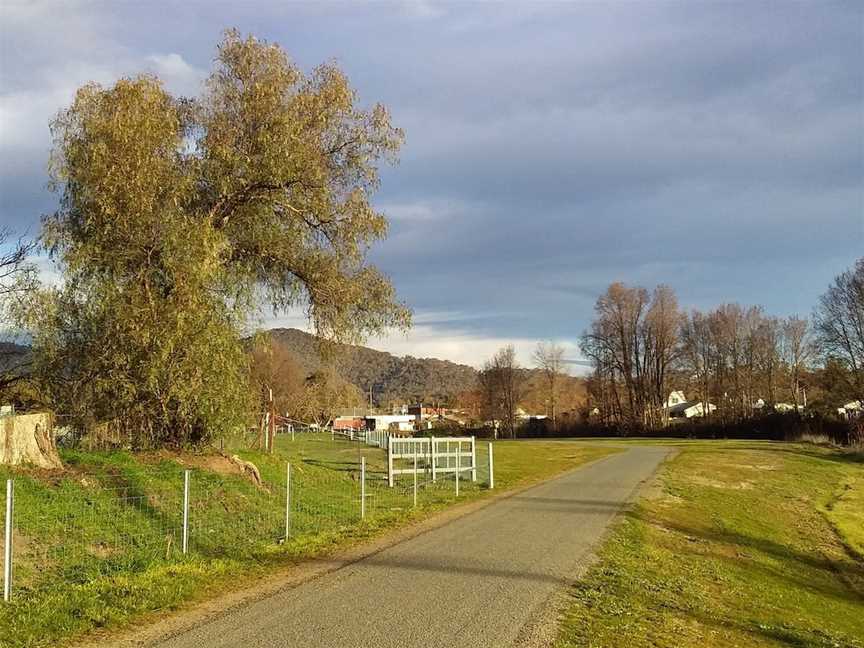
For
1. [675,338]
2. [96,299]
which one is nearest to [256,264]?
[96,299]

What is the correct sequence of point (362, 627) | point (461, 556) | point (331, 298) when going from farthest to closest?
point (331, 298)
point (461, 556)
point (362, 627)

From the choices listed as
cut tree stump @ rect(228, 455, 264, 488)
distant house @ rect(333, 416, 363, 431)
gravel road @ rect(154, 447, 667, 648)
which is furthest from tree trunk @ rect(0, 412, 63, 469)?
distant house @ rect(333, 416, 363, 431)

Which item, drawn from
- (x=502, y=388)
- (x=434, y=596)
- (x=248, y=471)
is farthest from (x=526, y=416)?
(x=434, y=596)

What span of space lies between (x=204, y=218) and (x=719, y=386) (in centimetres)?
8074

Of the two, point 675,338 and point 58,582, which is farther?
point 675,338

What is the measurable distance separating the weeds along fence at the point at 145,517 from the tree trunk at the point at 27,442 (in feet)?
1.50

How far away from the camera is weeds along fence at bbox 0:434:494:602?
8.73m

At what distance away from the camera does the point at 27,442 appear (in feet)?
39.7

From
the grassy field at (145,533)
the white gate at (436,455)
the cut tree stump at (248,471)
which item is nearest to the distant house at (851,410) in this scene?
the white gate at (436,455)

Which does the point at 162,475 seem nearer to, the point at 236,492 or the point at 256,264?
the point at 236,492

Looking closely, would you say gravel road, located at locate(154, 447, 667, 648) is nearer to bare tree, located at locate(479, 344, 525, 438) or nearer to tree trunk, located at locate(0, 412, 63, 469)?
tree trunk, located at locate(0, 412, 63, 469)

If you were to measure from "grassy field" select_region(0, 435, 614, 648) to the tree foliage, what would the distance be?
1.57 m

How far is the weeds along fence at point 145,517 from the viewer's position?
873 cm

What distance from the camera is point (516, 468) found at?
97.4 feet
